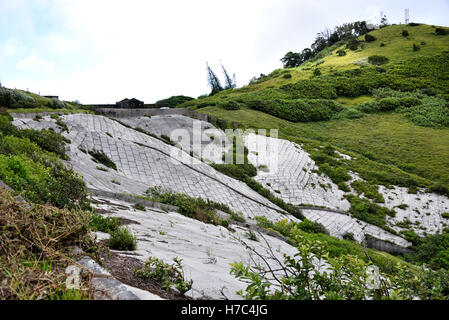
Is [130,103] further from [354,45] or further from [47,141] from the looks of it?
[354,45]

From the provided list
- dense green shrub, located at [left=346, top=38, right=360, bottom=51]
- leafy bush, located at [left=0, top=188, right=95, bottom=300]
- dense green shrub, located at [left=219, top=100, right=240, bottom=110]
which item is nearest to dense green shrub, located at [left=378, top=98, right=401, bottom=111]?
dense green shrub, located at [left=219, top=100, right=240, bottom=110]

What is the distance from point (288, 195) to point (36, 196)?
36.2ft

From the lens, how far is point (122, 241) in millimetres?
3045

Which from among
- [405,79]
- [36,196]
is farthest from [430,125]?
[36,196]

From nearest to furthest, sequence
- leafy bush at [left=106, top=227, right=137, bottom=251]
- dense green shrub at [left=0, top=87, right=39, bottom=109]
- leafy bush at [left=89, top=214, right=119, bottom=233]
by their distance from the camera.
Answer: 1. leafy bush at [left=106, top=227, right=137, bottom=251]
2. leafy bush at [left=89, top=214, right=119, bottom=233]
3. dense green shrub at [left=0, top=87, right=39, bottom=109]

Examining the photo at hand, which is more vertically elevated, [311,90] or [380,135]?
[311,90]

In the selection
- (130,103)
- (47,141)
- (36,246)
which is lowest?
(36,246)

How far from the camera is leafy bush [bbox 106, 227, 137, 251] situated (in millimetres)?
3018

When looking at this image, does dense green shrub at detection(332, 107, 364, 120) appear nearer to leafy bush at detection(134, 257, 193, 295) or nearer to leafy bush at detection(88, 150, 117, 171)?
leafy bush at detection(88, 150, 117, 171)

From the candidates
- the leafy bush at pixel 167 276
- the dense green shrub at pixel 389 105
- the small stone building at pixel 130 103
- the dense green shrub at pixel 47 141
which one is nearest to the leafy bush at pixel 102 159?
the dense green shrub at pixel 47 141

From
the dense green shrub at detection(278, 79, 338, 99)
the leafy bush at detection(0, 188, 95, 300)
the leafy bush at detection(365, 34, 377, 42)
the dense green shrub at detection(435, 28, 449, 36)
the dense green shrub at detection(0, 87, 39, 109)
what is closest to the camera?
the leafy bush at detection(0, 188, 95, 300)

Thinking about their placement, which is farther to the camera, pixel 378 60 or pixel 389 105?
pixel 378 60

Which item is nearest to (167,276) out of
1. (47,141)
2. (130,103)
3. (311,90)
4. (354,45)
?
(47,141)

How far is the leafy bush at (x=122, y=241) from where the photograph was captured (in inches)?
119
